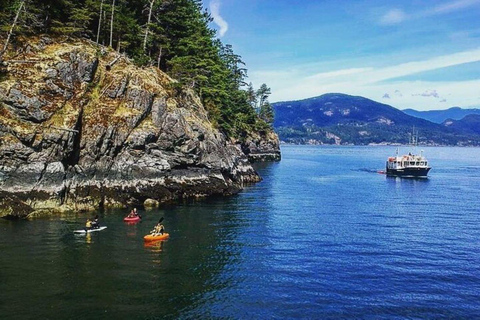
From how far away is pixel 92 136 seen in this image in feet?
176

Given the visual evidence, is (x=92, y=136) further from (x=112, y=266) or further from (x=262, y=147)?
(x=262, y=147)

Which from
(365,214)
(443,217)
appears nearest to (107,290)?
(365,214)

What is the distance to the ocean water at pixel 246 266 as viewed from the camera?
25.9 metres

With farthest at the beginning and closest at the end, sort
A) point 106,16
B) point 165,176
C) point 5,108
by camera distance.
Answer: point 106,16 < point 165,176 < point 5,108

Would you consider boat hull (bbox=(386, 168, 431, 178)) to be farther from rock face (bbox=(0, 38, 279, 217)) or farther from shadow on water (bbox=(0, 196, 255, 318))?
shadow on water (bbox=(0, 196, 255, 318))

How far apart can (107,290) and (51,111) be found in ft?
103

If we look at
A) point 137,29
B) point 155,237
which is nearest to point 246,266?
point 155,237

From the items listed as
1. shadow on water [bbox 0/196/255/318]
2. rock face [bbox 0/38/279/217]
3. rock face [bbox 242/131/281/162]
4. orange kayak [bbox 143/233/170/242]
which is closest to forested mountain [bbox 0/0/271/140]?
rock face [bbox 0/38/279/217]

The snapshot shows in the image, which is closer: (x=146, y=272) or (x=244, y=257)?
(x=146, y=272)

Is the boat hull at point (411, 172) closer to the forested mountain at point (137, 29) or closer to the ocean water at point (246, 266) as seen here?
the forested mountain at point (137, 29)

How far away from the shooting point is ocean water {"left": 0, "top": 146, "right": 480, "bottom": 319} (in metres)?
25.9

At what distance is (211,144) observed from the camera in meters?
68.5

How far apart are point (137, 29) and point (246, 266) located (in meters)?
52.0

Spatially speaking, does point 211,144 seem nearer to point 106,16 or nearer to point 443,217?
point 106,16
